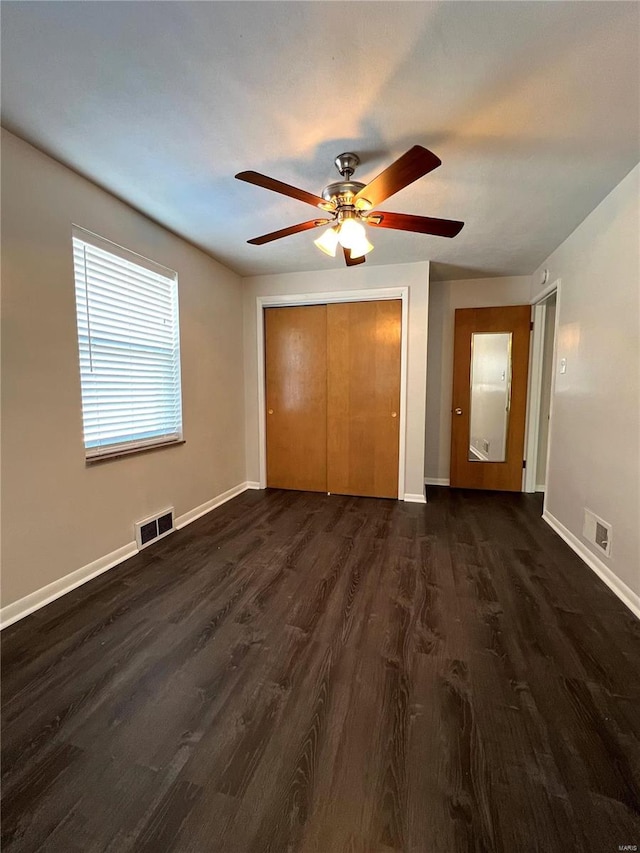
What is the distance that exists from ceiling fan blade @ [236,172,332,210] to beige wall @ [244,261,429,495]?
1.89m

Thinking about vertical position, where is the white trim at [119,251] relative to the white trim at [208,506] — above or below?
above

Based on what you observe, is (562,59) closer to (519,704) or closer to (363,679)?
(519,704)

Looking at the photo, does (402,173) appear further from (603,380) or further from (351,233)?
(603,380)

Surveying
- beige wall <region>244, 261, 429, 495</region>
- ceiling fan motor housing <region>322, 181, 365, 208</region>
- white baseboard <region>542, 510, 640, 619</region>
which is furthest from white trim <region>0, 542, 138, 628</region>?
white baseboard <region>542, 510, 640, 619</region>

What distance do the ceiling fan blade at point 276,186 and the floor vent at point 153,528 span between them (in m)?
2.38

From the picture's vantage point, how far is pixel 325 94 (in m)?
1.52

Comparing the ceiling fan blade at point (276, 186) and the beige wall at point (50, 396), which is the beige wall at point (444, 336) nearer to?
the ceiling fan blade at point (276, 186)

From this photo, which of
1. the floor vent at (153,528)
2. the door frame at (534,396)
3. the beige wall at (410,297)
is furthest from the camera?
the door frame at (534,396)

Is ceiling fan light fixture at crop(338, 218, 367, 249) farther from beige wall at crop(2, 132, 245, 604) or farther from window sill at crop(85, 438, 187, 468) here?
window sill at crop(85, 438, 187, 468)

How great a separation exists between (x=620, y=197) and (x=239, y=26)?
2.31 meters

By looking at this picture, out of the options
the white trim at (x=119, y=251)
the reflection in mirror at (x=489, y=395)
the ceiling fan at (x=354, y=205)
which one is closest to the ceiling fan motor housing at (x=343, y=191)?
the ceiling fan at (x=354, y=205)

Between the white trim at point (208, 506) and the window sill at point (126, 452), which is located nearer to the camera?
the window sill at point (126, 452)

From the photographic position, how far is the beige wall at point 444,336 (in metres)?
4.08

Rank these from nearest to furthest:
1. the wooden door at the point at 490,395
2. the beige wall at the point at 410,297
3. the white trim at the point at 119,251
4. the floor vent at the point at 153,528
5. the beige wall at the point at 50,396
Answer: the beige wall at the point at 50,396, the white trim at the point at 119,251, the floor vent at the point at 153,528, the beige wall at the point at 410,297, the wooden door at the point at 490,395
